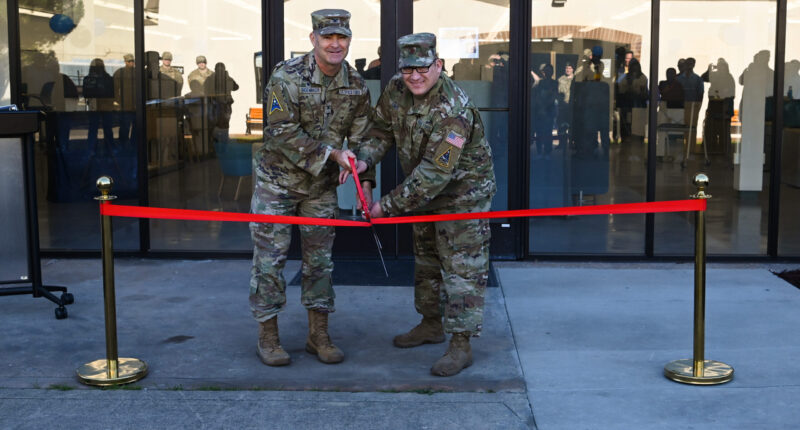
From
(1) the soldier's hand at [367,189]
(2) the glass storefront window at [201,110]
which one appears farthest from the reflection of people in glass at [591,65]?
(1) the soldier's hand at [367,189]

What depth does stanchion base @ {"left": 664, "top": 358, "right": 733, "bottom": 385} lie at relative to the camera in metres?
4.97

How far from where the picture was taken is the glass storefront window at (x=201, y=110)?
8062mm

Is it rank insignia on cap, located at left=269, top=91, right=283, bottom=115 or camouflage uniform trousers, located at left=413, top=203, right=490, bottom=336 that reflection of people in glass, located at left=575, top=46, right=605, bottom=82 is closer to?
camouflage uniform trousers, located at left=413, top=203, right=490, bottom=336

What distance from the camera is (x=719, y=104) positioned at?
8.05 meters

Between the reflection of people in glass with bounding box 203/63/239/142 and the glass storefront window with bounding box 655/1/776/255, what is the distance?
3.58 meters

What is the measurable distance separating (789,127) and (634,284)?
6.68ft

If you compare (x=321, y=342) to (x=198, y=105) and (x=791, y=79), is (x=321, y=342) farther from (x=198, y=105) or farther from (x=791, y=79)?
(x=791, y=79)

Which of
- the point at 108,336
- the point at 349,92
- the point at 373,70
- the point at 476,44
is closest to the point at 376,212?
the point at 349,92

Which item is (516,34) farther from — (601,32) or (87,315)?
(87,315)

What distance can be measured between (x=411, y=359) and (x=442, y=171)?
3.71 ft

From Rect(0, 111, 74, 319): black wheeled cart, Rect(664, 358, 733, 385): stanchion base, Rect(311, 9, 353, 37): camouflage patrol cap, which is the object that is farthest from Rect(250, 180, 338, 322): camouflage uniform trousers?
Rect(664, 358, 733, 385): stanchion base

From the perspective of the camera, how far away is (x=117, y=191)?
327 inches

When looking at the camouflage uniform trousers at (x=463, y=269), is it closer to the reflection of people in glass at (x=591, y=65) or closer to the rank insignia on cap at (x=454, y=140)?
the rank insignia on cap at (x=454, y=140)

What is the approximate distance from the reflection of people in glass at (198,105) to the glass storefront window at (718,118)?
12.4 feet
